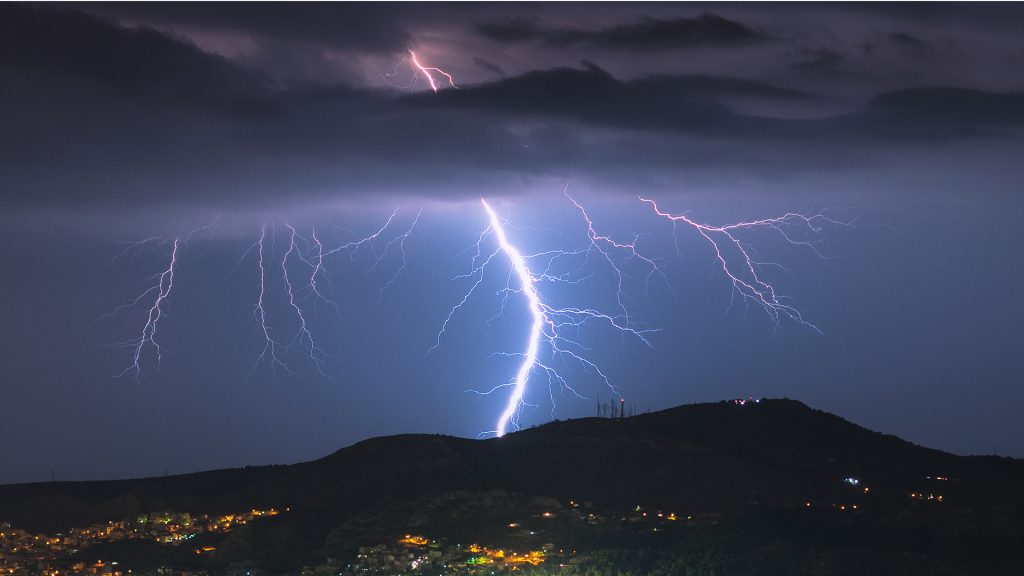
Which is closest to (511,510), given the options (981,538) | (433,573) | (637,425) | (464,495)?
(464,495)

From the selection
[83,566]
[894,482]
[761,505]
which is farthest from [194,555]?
[894,482]

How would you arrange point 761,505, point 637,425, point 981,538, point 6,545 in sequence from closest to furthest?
point 981,538 < point 761,505 < point 6,545 < point 637,425

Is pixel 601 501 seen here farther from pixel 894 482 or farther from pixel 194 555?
pixel 194 555

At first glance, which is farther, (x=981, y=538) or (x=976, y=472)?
(x=976, y=472)

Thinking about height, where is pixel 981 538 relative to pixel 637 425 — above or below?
below

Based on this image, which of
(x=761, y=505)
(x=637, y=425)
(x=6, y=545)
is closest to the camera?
(x=761, y=505)

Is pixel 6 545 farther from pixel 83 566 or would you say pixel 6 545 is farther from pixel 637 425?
pixel 637 425
